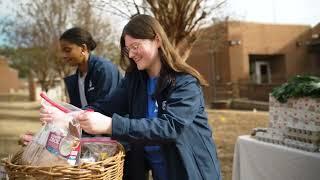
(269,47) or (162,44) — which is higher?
(269,47)

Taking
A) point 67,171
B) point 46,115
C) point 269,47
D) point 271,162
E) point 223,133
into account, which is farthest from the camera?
point 269,47

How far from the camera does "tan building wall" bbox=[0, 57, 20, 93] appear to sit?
5681 cm

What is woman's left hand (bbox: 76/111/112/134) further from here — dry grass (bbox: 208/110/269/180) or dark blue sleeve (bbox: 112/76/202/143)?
dry grass (bbox: 208/110/269/180)

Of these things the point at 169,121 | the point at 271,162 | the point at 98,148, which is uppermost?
the point at 169,121

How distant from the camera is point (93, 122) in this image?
5.32ft

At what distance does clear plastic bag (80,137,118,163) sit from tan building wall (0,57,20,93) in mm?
56705

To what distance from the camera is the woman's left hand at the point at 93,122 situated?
1621 millimetres

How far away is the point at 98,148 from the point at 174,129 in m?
0.36

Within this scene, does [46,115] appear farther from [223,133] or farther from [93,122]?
[223,133]

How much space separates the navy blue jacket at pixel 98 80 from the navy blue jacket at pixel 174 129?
29.8 inches

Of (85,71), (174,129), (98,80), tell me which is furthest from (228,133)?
(174,129)

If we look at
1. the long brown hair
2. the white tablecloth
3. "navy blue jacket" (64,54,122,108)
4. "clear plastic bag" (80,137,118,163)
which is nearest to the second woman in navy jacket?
"navy blue jacket" (64,54,122,108)

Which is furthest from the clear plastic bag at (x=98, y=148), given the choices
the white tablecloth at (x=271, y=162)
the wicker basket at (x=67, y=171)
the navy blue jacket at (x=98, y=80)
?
the white tablecloth at (x=271, y=162)

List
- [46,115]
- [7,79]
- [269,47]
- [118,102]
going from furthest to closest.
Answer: [7,79]
[269,47]
[118,102]
[46,115]
